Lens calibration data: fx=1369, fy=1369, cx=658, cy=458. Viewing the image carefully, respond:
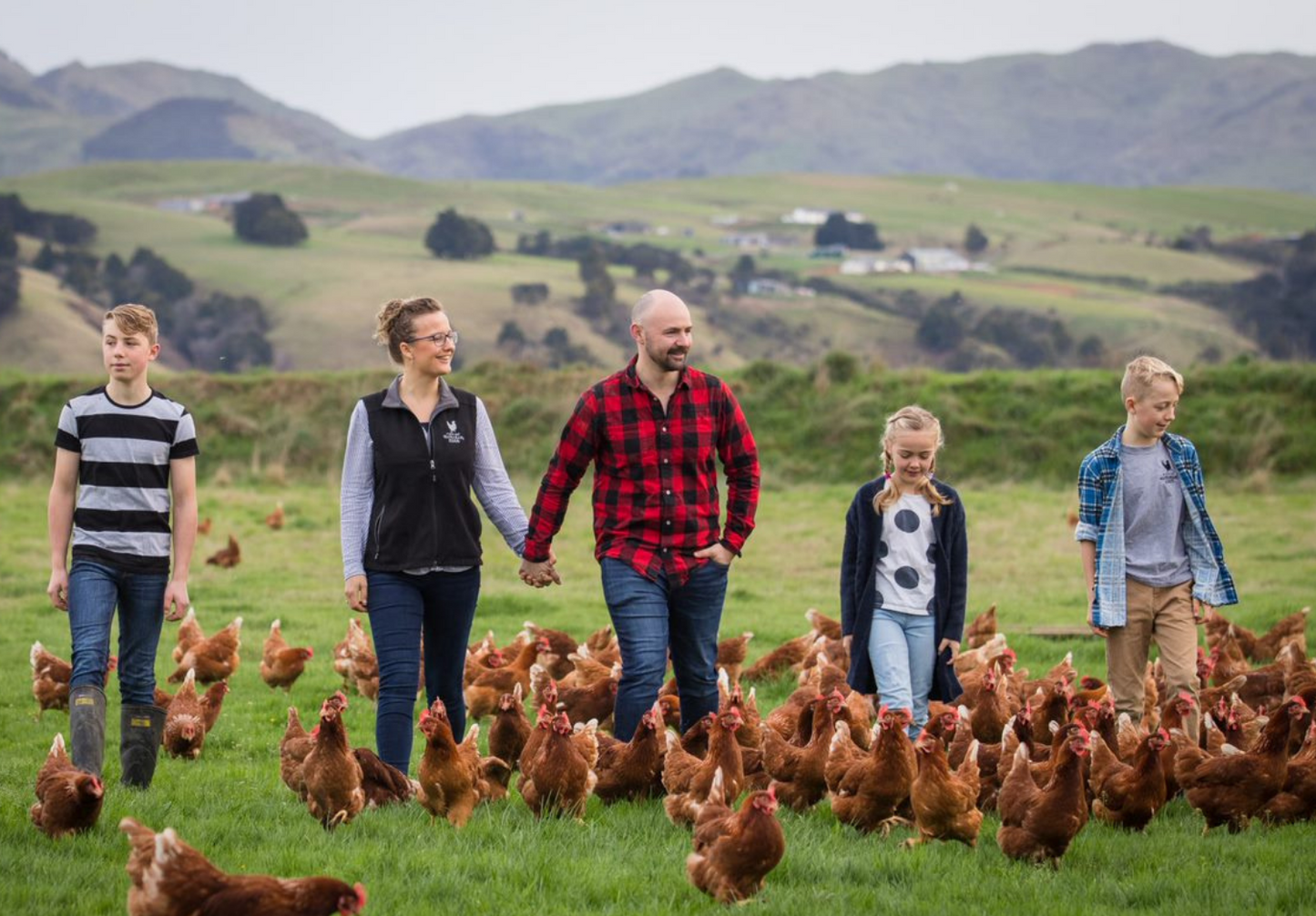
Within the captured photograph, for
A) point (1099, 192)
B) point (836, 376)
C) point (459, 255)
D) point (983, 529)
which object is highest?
point (1099, 192)

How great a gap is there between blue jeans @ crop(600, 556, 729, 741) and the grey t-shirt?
2509mm

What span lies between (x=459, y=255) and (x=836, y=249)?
26419mm

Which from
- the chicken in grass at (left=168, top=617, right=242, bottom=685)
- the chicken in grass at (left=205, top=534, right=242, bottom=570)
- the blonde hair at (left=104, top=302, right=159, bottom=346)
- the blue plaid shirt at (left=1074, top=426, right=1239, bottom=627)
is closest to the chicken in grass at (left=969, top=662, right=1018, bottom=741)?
the blue plaid shirt at (left=1074, top=426, right=1239, bottom=627)

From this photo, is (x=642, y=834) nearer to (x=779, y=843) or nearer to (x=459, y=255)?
(x=779, y=843)

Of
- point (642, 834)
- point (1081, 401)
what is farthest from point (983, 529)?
point (642, 834)

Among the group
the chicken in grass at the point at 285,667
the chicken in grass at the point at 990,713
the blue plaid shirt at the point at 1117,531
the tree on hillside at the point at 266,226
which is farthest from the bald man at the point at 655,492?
the tree on hillside at the point at 266,226

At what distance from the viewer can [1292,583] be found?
53.0ft

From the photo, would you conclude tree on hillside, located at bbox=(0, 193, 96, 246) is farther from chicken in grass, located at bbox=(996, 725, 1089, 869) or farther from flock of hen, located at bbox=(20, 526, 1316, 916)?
chicken in grass, located at bbox=(996, 725, 1089, 869)

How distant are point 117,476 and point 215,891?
102 inches

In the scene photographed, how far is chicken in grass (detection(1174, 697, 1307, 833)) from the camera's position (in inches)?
277

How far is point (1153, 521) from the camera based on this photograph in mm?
7895

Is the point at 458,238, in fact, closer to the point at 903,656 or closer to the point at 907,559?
the point at 907,559

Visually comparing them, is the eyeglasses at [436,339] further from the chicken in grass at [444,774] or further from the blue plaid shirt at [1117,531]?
the blue plaid shirt at [1117,531]

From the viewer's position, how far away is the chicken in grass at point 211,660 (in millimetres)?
11664
